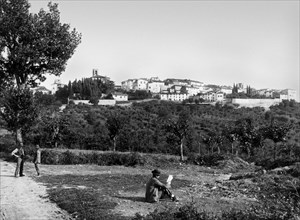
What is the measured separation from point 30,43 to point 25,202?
1668cm

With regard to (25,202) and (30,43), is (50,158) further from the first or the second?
(25,202)

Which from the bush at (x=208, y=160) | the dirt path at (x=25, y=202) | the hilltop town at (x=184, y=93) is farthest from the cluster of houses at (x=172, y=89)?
the dirt path at (x=25, y=202)

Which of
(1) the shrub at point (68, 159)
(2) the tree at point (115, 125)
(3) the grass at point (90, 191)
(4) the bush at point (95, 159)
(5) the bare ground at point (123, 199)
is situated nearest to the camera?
(3) the grass at point (90, 191)

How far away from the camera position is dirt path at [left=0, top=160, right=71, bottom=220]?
961 centimetres

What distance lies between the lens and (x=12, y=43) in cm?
2495

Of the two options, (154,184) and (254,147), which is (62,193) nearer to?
(154,184)

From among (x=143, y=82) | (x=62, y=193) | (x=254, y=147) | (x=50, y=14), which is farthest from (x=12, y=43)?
(x=143, y=82)

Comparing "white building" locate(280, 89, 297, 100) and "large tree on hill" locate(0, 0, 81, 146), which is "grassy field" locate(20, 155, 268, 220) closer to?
"large tree on hill" locate(0, 0, 81, 146)

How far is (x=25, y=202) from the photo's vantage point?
1120 cm

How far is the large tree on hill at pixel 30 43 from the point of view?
957 inches

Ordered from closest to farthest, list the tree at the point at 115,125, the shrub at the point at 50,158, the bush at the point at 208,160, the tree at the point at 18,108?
the tree at the point at 18,108 < the shrub at the point at 50,158 < the bush at the point at 208,160 < the tree at the point at 115,125

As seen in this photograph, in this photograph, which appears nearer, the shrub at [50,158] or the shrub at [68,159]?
the shrub at [50,158]

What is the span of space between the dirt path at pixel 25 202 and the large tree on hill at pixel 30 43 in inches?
420

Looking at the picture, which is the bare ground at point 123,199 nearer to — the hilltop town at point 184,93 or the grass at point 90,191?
the grass at point 90,191
